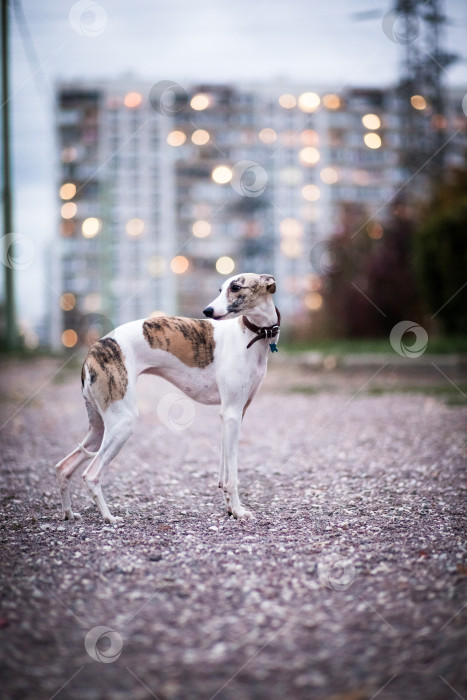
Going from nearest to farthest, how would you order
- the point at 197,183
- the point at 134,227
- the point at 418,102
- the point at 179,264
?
1. the point at 418,102
2. the point at 134,227
3. the point at 179,264
4. the point at 197,183

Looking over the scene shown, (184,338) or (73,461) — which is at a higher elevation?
(184,338)

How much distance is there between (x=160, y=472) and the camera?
5602 mm

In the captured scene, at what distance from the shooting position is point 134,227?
4791 cm

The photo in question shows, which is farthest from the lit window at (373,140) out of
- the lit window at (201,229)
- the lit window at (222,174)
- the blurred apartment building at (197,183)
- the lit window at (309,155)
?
the lit window at (201,229)

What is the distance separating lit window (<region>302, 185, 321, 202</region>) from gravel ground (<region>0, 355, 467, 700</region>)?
47.6 meters

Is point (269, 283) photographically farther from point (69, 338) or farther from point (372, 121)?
point (69, 338)

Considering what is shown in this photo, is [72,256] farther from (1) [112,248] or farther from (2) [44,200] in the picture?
(2) [44,200]

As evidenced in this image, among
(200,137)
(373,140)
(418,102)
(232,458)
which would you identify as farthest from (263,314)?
(200,137)

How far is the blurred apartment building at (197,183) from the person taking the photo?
158 feet

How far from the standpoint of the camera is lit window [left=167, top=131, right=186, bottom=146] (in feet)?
138

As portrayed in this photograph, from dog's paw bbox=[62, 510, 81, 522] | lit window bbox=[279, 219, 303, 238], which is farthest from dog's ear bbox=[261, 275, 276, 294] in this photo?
lit window bbox=[279, 219, 303, 238]

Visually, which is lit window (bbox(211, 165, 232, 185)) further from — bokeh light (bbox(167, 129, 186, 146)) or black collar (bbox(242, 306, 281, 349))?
bokeh light (bbox(167, 129, 186, 146))

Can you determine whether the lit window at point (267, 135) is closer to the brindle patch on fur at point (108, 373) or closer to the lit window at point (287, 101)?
the lit window at point (287, 101)

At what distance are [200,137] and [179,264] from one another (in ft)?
34.2
